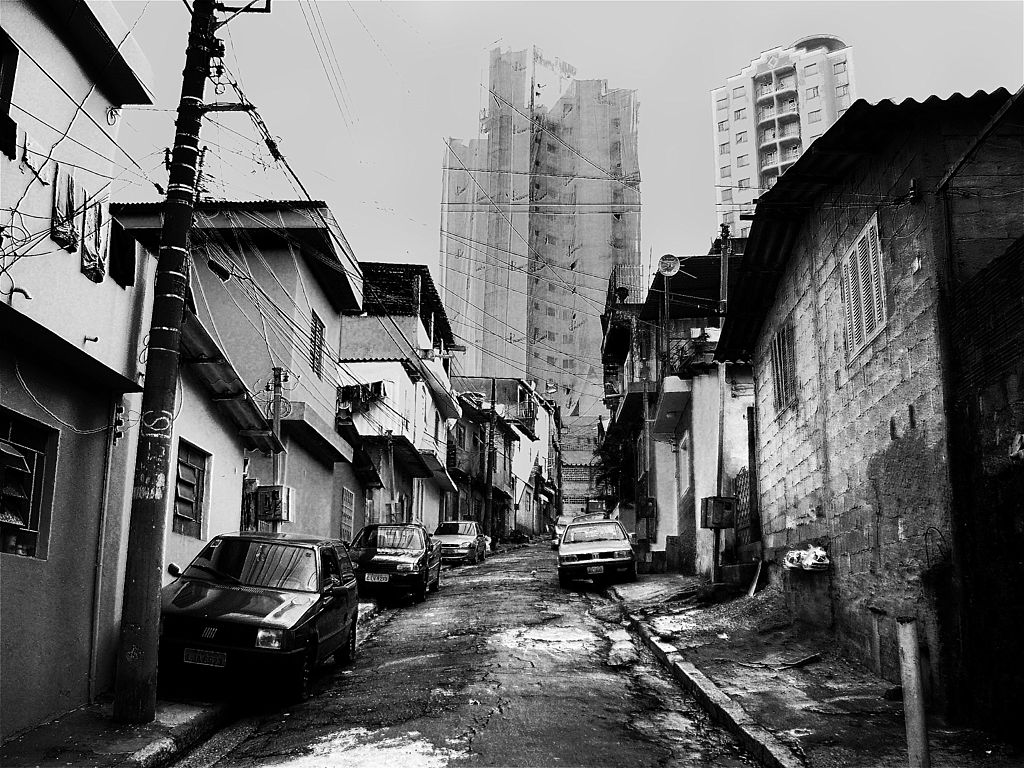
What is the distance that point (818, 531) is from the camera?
11781mm

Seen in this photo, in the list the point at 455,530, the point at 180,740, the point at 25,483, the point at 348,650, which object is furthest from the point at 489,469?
the point at 180,740

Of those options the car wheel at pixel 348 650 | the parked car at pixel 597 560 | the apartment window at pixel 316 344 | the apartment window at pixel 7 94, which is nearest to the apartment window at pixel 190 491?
the car wheel at pixel 348 650

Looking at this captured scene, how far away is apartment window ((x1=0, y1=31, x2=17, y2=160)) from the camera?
24.7 feet

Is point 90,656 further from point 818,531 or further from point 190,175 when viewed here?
point 818,531

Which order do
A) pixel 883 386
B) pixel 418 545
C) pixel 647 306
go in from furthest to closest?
pixel 647 306, pixel 418 545, pixel 883 386

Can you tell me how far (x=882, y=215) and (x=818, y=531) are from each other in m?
4.35

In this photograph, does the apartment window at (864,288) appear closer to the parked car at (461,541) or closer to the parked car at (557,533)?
the parked car at (461,541)

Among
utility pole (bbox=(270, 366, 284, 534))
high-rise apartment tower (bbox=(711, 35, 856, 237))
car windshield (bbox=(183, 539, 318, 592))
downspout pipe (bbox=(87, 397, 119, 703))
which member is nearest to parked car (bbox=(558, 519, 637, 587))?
utility pole (bbox=(270, 366, 284, 534))

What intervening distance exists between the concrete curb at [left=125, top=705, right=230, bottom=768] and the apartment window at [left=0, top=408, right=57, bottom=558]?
2.02 m

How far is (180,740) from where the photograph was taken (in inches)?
301

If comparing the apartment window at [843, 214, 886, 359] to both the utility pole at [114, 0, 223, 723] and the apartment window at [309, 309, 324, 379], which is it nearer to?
the utility pole at [114, 0, 223, 723]

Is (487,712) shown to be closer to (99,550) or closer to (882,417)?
(99,550)

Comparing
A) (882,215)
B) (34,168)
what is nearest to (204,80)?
(34,168)

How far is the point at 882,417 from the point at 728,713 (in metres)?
3.28
